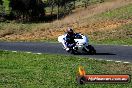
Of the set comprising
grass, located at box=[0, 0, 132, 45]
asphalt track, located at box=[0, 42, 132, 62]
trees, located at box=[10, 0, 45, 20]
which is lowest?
trees, located at box=[10, 0, 45, 20]

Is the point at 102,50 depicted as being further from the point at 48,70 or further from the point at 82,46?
the point at 48,70

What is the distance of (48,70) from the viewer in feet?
67.6

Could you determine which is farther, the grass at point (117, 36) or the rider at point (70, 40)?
the grass at point (117, 36)

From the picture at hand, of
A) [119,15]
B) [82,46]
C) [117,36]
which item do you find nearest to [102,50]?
[82,46]

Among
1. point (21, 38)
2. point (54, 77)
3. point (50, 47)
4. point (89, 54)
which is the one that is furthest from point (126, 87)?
point (21, 38)

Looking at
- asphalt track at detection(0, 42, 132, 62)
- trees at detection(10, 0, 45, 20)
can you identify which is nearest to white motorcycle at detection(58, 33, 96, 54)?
asphalt track at detection(0, 42, 132, 62)

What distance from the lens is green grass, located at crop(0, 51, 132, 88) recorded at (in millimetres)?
16719

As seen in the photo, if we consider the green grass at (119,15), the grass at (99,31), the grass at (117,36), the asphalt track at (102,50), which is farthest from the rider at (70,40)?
the green grass at (119,15)

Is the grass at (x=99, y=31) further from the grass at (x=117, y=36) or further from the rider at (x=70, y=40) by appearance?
the rider at (x=70, y=40)

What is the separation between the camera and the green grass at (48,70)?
1672cm

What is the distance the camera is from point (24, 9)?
96.9m

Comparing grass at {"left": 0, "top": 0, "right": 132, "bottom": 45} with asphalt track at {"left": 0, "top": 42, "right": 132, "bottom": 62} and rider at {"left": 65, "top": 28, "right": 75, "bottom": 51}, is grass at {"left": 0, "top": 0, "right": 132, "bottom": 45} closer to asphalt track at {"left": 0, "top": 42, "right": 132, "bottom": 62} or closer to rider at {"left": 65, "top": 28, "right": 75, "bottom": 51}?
asphalt track at {"left": 0, "top": 42, "right": 132, "bottom": 62}

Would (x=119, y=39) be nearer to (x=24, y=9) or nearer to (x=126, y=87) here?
(x=126, y=87)

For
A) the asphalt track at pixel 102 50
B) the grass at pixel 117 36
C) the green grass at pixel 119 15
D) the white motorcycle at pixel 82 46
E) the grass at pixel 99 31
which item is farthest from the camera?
the green grass at pixel 119 15
